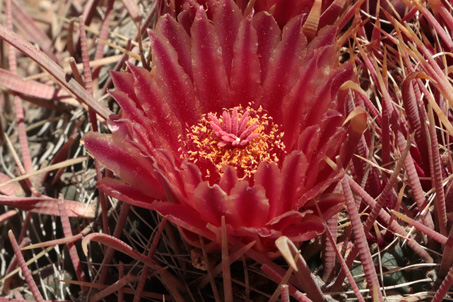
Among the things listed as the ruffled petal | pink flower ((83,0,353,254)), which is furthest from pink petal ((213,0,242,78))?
the ruffled petal

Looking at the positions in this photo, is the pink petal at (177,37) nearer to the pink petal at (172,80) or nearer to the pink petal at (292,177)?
the pink petal at (172,80)

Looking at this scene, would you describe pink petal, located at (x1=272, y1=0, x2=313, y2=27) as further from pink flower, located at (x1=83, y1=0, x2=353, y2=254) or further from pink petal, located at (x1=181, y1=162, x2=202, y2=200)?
pink petal, located at (x1=181, y1=162, x2=202, y2=200)

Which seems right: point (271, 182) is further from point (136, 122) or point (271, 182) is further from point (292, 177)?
point (136, 122)

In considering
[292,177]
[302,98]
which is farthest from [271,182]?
[302,98]

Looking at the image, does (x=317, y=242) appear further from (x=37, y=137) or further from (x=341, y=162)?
(x=37, y=137)

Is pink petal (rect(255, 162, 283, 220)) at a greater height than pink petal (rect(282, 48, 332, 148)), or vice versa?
pink petal (rect(282, 48, 332, 148))

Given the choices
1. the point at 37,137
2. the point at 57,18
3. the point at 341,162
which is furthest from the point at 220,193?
the point at 57,18
